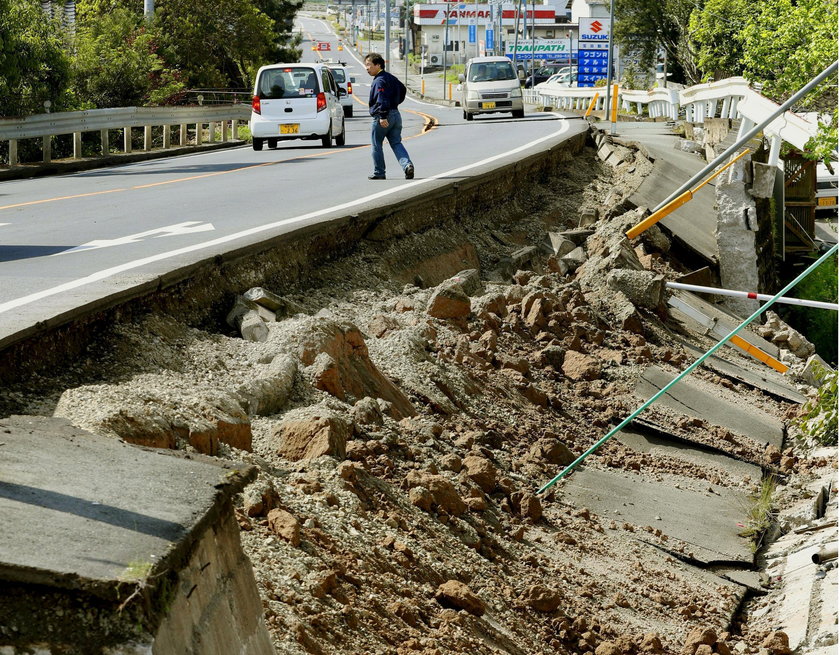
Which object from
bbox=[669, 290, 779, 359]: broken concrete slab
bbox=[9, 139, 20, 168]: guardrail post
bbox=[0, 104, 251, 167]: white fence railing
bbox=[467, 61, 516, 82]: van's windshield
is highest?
bbox=[467, 61, 516, 82]: van's windshield

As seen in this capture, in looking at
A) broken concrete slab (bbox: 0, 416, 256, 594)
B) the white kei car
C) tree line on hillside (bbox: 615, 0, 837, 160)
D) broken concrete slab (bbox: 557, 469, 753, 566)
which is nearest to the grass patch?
broken concrete slab (bbox: 557, 469, 753, 566)

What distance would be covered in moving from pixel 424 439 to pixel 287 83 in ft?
60.7

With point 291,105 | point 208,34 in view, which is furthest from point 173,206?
point 208,34

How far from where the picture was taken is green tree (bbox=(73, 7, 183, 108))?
88.7 ft

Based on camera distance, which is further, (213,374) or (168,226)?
(168,226)

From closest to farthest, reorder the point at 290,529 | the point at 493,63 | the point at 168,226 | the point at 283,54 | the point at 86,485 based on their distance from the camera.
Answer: the point at 86,485, the point at 290,529, the point at 168,226, the point at 493,63, the point at 283,54

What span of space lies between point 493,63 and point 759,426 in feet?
92.8

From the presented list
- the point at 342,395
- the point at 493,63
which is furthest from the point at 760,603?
the point at 493,63

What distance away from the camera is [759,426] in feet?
37.4

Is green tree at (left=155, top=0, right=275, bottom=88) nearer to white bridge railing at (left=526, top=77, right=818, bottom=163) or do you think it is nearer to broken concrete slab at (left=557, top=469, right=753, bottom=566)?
white bridge railing at (left=526, top=77, right=818, bottom=163)

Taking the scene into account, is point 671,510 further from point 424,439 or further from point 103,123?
point 103,123

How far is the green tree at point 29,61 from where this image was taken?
19.9 metres

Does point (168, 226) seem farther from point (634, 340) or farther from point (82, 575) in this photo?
point (82, 575)

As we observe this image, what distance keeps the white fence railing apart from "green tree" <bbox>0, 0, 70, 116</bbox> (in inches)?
41.3
